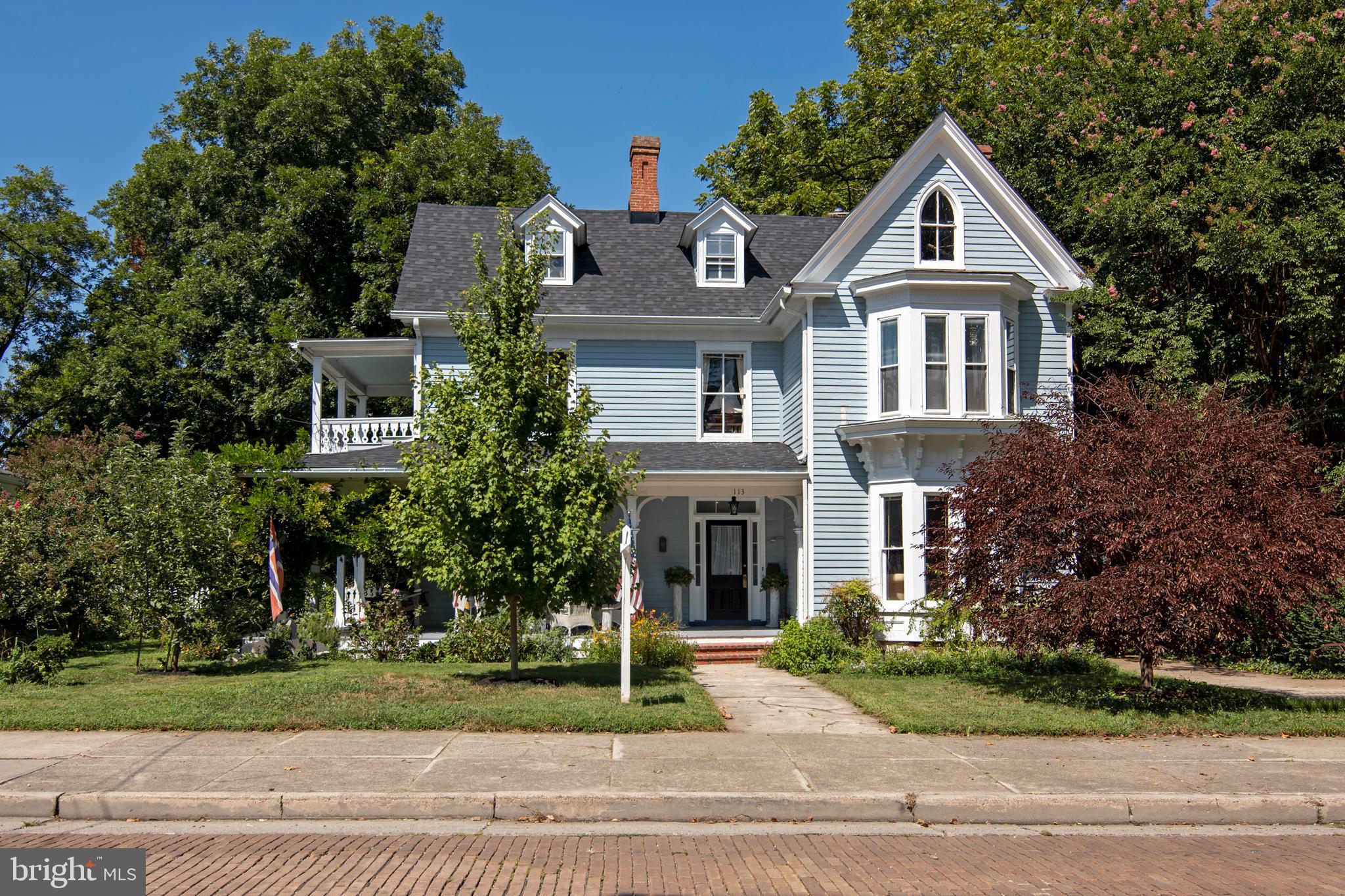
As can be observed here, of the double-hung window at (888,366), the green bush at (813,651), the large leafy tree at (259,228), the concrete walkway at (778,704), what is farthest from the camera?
the large leafy tree at (259,228)

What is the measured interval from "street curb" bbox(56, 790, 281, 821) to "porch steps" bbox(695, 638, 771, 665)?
10514mm

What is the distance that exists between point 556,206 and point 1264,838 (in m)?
17.4

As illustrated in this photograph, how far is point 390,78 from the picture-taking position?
3484cm

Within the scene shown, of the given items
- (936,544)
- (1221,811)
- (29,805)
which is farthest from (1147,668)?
(29,805)

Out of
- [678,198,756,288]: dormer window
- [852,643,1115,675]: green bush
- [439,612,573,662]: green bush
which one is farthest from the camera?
[678,198,756,288]: dormer window

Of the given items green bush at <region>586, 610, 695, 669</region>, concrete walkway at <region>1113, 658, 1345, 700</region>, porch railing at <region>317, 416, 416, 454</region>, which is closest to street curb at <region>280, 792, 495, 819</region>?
green bush at <region>586, 610, 695, 669</region>

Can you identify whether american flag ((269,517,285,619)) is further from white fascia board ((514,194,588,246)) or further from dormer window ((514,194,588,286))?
white fascia board ((514,194,588,246))

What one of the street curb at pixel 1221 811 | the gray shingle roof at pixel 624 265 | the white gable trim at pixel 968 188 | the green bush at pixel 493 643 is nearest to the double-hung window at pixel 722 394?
the gray shingle roof at pixel 624 265

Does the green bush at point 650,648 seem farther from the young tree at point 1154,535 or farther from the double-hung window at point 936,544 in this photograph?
the young tree at point 1154,535

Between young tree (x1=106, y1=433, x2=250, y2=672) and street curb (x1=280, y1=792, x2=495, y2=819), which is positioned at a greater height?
young tree (x1=106, y1=433, x2=250, y2=672)

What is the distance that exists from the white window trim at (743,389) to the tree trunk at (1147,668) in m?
9.55

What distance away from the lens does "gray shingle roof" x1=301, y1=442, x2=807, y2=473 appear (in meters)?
Result: 19.1

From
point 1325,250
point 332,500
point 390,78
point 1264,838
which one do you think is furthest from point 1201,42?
point 390,78

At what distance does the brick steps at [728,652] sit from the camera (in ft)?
59.3
